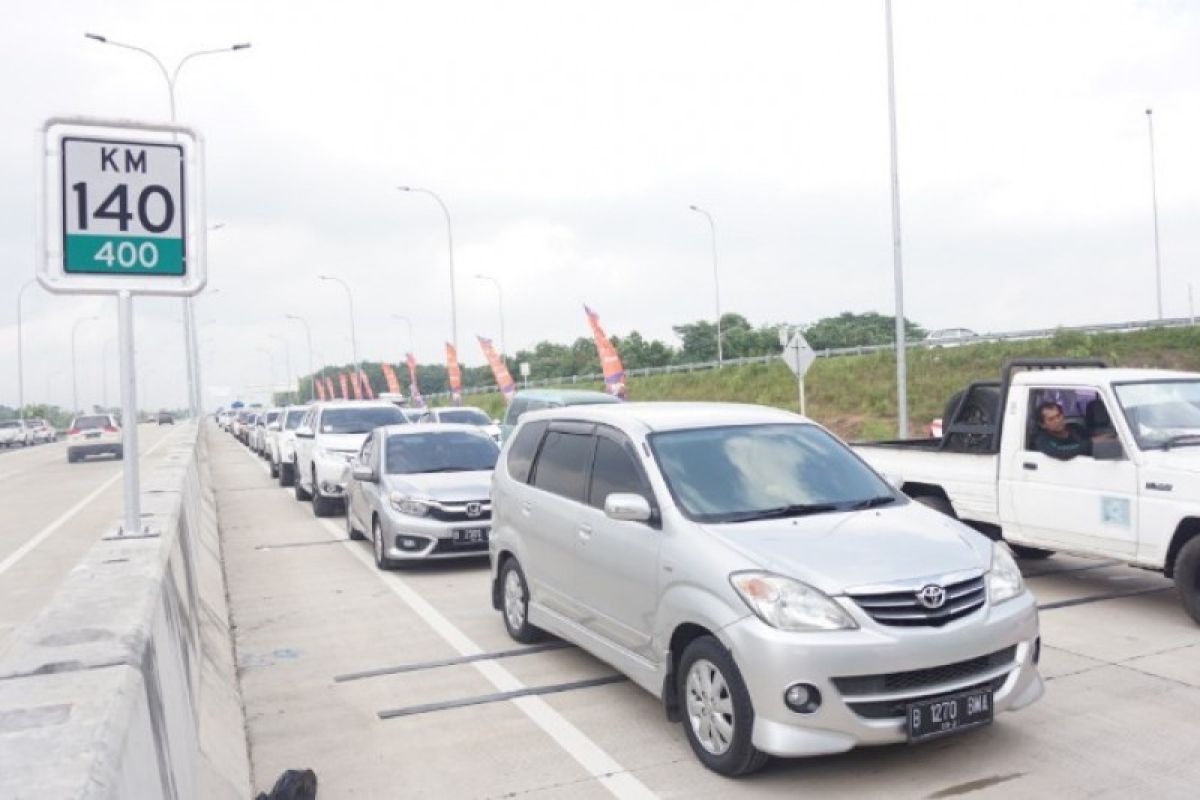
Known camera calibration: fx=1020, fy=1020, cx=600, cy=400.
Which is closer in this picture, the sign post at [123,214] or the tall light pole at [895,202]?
the sign post at [123,214]

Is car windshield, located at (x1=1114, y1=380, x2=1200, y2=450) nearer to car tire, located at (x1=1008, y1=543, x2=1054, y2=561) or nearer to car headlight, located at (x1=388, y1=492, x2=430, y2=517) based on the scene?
car tire, located at (x1=1008, y1=543, x2=1054, y2=561)

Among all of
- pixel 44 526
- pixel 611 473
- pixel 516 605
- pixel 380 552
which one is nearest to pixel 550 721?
pixel 611 473

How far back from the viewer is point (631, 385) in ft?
192

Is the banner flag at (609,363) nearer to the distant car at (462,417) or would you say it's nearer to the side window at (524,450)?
the distant car at (462,417)

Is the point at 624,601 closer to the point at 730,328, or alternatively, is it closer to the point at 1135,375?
the point at 1135,375

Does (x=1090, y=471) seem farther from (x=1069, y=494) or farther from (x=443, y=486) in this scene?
(x=443, y=486)

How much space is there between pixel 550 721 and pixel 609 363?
82.1 feet

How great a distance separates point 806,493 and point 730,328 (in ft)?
285

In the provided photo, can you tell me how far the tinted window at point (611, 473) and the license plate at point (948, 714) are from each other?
193 cm

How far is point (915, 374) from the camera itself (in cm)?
3681

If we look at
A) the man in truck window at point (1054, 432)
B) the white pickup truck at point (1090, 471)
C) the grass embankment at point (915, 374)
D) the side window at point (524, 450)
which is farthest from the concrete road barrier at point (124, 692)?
the grass embankment at point (915, 374)

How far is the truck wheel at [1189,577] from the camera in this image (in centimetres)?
722

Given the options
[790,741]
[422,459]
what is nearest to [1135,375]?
[790,741]

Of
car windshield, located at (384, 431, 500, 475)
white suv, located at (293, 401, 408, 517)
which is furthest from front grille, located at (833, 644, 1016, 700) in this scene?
white suv, located at (293, 401, 408, 517)
